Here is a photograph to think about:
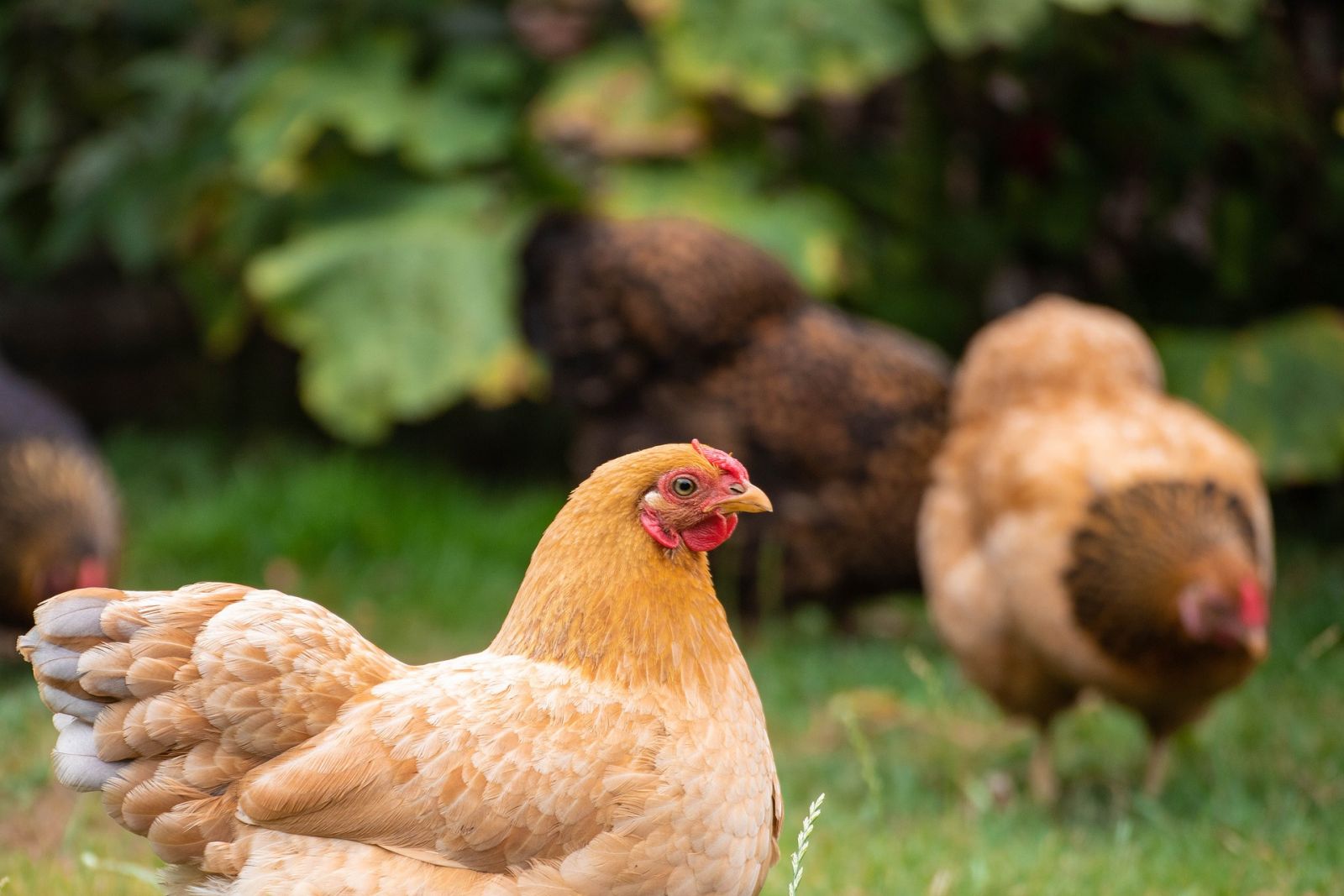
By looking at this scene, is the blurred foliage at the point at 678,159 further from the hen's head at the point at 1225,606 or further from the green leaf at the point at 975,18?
the hen's head at the point at 1225,606

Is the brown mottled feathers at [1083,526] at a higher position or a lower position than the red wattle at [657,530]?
lower

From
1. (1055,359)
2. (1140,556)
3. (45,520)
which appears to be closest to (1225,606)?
(1140,556)

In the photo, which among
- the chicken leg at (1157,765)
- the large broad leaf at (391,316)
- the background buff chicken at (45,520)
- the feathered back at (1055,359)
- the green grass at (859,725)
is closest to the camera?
the green grass at (859,725)

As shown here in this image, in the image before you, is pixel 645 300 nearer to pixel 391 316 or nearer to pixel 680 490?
pixel 391 316

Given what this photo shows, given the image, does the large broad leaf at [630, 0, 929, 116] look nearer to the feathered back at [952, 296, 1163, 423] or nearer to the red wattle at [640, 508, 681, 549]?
the feathered back at [952, 296, 1163, 423]

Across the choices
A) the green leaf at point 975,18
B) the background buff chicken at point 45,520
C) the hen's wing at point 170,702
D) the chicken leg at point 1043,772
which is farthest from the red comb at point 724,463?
the green leaf at point 975,18

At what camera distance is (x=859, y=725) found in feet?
15.6

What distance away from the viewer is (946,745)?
448 cm

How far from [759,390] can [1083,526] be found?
2.05 m

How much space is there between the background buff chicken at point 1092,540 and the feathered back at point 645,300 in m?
1.38

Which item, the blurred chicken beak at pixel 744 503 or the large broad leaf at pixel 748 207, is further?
the large broad leaf at pixel 748 207

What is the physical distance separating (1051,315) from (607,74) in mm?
2742

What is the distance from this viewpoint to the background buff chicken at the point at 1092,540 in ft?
11.9

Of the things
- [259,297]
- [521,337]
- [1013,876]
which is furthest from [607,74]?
[1013,876]
